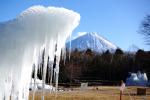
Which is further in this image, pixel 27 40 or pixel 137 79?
pixel 137 79

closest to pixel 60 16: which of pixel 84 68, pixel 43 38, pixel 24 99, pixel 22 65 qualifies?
pixel 43 38

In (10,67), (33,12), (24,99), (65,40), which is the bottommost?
(24,99)

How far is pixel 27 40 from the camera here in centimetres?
731

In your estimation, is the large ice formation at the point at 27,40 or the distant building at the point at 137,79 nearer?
the large ice formation at the point at 27,40

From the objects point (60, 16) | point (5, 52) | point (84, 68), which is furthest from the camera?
point (84, 68)

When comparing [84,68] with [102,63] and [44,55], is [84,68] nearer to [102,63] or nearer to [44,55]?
[102,63]

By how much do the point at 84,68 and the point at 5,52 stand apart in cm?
8100

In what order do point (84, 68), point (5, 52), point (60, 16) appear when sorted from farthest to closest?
point (84, 68) < point (5, 52) < point (60, 16)

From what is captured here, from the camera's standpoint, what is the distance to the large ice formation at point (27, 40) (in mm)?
7160

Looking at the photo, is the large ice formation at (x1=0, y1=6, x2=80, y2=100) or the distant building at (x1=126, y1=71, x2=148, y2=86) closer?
the large ice formation at (x1=0, y1=6, x2=80, y2=100)

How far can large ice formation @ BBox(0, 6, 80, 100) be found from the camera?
282 inches

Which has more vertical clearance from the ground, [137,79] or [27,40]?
[27,40]

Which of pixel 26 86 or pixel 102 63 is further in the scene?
pixel 102 63

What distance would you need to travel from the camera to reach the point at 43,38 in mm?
7238
